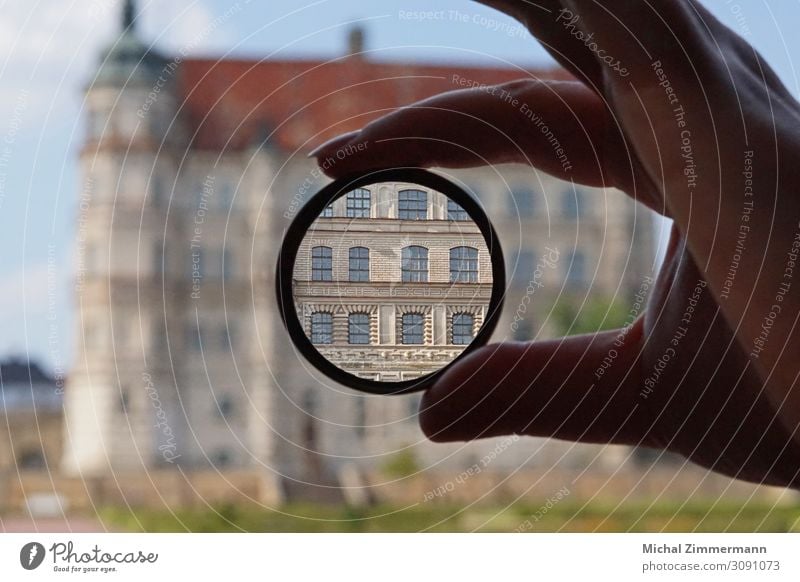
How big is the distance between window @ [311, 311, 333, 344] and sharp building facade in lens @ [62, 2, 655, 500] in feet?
0.04

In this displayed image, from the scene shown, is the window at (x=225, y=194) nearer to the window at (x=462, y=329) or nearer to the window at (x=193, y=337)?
the window at (x=193, y=337)

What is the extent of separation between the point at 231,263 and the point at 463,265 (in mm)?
877

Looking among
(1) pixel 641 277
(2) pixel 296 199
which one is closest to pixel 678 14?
(1) pixel 641 277

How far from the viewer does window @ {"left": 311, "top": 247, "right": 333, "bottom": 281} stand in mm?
3822

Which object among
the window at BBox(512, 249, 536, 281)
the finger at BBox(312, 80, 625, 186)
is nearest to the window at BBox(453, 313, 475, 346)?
the window at BBox(512, 249, 536, 281)

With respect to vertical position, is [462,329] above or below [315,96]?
below

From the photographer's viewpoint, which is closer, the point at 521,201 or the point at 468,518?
the point at 468,518

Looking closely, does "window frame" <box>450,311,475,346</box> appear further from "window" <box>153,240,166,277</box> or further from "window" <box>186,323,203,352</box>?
"window" <box>153,240,166,277</box>

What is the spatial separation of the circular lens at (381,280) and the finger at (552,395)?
0.46ft

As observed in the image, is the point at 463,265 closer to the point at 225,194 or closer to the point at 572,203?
the point at 572,203

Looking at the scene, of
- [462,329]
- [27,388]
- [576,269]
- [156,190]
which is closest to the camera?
[27,388]

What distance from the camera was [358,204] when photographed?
3.83 metres

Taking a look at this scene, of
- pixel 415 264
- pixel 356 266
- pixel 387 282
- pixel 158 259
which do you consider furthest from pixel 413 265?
pixel 158 259
